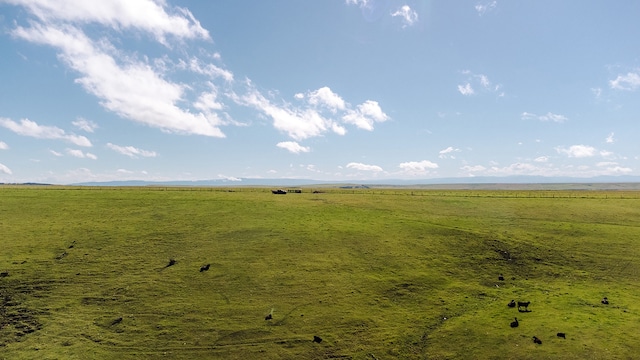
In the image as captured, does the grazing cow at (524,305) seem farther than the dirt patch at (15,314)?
Yes

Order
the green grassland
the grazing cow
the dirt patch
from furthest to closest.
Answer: the grazing cow, the dirt patch, the green grassland

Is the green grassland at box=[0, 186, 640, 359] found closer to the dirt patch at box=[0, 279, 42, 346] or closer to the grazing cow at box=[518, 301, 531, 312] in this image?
the dirt patch at box=[0, 279, 42, 346]

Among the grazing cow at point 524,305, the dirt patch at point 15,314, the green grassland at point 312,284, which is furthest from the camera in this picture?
the grazing cow at point 524,305

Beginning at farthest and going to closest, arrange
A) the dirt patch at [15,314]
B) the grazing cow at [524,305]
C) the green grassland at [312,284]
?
the grazing cow at [524,305] < the dirt patch at [15,314] < the green grassland at [312,284]

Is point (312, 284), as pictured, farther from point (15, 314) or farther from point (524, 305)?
point (15, 314)

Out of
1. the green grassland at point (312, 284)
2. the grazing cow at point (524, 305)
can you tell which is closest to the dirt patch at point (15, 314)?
the green grassland at point (312, 284)

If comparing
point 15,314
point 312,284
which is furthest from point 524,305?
point 15,314

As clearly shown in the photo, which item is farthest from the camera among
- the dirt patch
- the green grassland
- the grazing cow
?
the grazing cow

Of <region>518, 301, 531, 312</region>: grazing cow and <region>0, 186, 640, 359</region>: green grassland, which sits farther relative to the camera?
<region>518, 301, 531, 312</region>: grazing cow

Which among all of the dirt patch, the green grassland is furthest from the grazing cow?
the dirt patch

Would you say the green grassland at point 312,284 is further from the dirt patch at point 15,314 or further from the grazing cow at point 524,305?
the grazing cow at point 524,305
